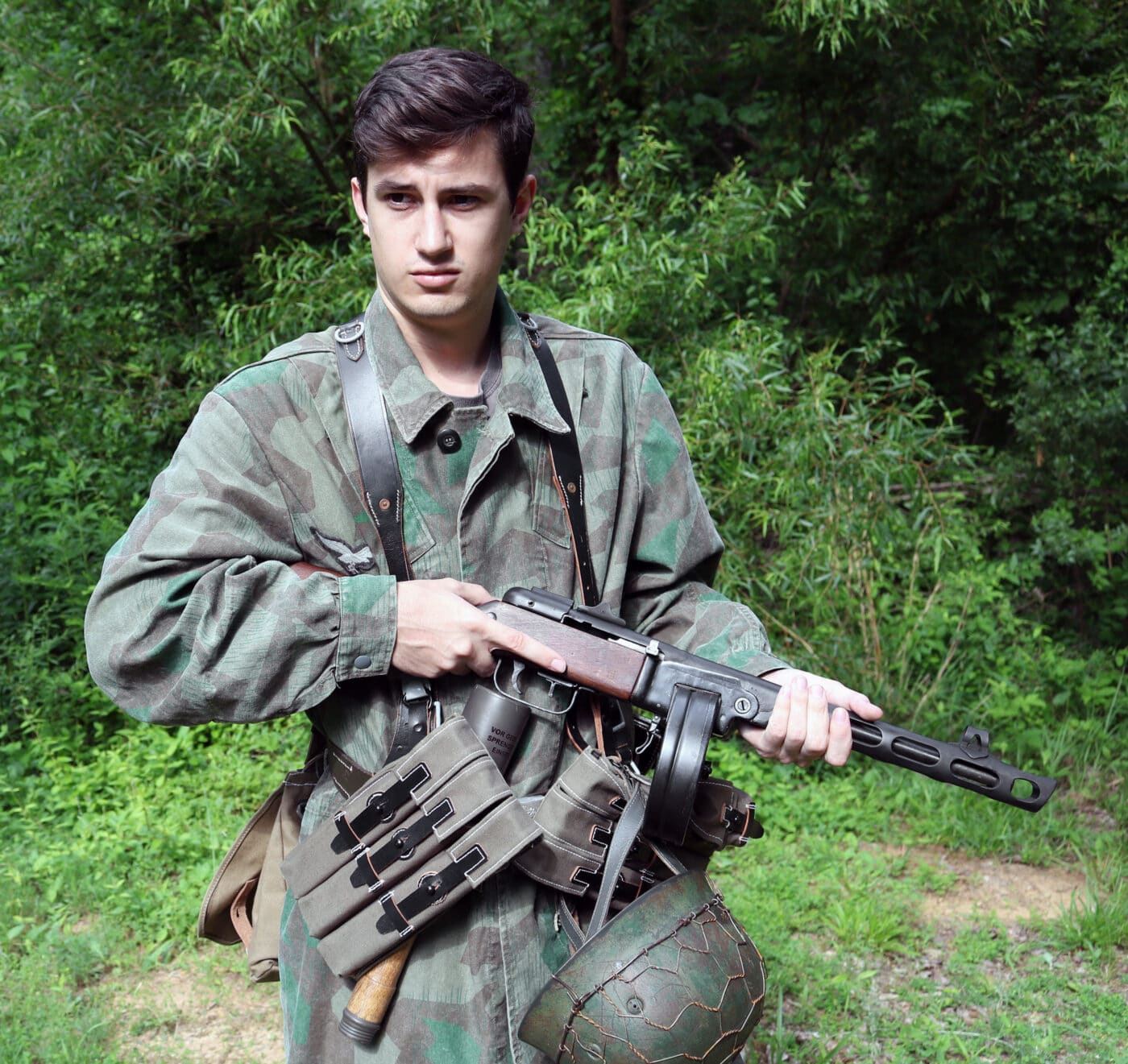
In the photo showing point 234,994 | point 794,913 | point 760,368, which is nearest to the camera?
point 234,994

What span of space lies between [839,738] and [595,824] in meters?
0.40

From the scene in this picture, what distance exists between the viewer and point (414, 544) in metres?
1.81

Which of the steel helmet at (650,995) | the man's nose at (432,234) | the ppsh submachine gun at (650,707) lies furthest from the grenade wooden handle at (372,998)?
the man's nose at (432,234)

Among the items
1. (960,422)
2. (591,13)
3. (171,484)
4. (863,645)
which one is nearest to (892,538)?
(863,645)

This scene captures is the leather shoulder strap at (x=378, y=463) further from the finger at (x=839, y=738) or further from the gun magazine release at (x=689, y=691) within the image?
the finger at (x=839, y=738)

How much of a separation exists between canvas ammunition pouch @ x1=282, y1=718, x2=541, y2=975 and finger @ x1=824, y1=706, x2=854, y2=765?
464mm

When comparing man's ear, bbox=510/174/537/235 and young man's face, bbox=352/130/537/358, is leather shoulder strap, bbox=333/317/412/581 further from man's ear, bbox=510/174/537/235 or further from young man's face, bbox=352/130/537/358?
man's ear, bbox=510/174/537/235

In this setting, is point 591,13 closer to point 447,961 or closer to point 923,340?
point 923,340

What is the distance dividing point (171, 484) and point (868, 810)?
3496mm

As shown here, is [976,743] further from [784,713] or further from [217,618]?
[217,618]

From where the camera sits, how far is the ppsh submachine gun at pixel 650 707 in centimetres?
173

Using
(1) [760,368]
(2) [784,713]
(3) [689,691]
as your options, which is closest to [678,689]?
(3) [689,691]

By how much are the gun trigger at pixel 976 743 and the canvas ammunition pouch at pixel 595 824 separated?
356 millimetres

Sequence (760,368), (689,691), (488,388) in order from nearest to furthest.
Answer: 1. (689,691)
2. (488,388)
3. (760,368)
